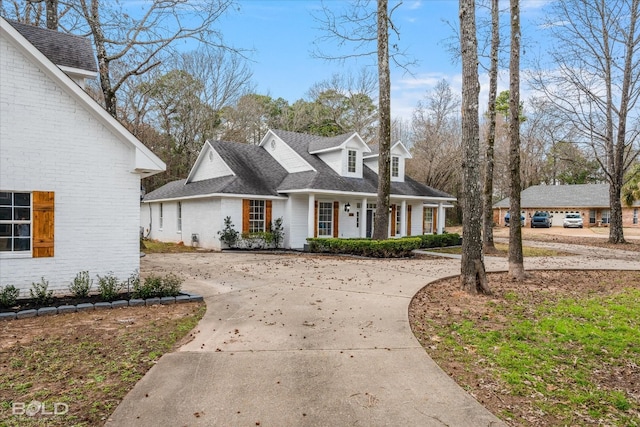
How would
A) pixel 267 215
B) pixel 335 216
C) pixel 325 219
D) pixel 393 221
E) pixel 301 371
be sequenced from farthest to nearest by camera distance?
pixel 393 221 → pixel 335 216 → pixel 325 219 → pixel 267 215 → pixel 301 371

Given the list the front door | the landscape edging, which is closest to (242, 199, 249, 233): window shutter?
the front door

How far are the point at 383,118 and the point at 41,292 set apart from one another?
12.9 meters

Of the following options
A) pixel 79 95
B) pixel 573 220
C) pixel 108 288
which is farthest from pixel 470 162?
pixel 573 220

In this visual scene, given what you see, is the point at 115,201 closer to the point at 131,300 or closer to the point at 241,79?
the point at 131,300

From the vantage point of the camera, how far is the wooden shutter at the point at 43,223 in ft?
24.3

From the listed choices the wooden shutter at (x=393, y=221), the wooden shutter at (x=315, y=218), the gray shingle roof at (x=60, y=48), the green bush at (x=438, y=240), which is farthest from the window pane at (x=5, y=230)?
the wooden shutter at (x=393, y=221)

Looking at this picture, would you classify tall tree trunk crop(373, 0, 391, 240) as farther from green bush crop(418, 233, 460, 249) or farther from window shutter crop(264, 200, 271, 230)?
window shutter crop(264, 200, 271, 230)

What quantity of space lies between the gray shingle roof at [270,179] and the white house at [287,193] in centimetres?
5

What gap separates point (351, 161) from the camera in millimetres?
21203

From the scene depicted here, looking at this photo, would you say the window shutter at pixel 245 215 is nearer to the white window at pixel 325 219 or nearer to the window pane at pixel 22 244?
the white window at pixel 325 219

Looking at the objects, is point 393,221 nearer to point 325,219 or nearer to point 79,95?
point 325,219

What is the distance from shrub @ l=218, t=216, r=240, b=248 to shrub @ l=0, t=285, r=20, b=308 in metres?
11.1

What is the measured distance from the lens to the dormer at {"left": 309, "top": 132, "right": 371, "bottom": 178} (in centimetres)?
2056

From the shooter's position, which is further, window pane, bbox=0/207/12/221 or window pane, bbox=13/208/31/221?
window pane, bbox=13/208/31/221
